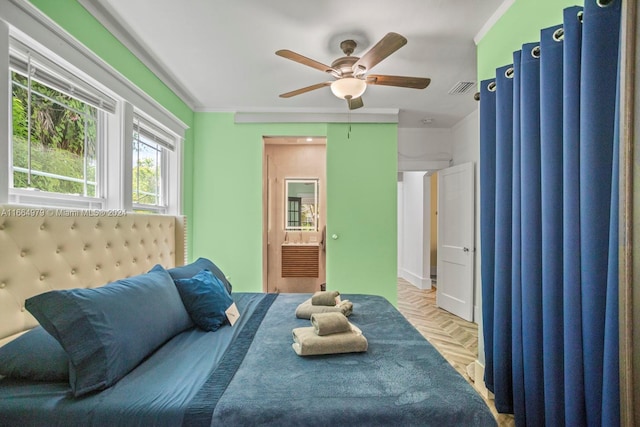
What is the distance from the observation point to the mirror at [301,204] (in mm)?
4918

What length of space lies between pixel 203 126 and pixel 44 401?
3.15 metres

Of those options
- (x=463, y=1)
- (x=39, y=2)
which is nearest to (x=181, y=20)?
(x=39, y=2)

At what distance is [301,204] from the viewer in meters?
4.95

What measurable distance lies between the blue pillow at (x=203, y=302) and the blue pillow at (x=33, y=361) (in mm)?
636

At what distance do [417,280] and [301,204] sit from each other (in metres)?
2.65

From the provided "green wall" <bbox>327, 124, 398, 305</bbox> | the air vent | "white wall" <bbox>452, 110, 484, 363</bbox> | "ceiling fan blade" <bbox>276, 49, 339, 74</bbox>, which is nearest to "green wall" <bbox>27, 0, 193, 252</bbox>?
"ceiling fan blade" <bbox>276, 49, 339, 74</bbox>

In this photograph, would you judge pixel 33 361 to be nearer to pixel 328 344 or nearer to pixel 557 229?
pixel 328 344

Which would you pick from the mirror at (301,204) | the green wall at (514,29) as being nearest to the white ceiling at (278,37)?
the green wall at (514,29)

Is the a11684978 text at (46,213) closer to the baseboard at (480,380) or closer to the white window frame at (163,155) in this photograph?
the white window frame at (163,155)

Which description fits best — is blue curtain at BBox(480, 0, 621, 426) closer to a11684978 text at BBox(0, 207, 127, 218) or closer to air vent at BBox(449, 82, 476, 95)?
air vent at BBox(449, 82, 476, 95)

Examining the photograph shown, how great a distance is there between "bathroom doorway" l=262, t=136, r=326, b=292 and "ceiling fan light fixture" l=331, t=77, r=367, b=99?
245 cm

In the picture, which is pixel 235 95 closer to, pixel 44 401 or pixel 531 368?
pixel 44 401

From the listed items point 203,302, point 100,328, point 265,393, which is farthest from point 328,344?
point 100,328

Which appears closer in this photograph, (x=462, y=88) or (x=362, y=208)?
(x=462, y=88)
